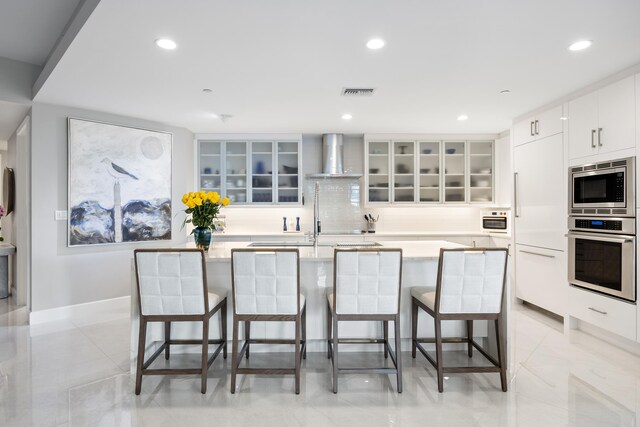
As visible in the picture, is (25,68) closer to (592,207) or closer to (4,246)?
(4,246)

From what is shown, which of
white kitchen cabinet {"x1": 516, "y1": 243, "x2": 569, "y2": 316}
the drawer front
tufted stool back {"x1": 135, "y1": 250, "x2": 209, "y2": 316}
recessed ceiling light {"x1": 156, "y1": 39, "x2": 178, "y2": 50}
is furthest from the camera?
white kitchen cabinet {"x1": 516, "y1": 243, "x2": 569, "y2": 316}

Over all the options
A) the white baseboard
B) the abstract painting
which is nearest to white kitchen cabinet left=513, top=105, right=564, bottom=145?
the abstract painting

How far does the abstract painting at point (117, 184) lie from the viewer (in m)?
4.12

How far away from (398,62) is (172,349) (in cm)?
301

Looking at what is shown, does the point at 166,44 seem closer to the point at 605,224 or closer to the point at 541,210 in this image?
the point at 605,224

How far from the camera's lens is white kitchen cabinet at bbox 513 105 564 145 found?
372cm

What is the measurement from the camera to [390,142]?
5.54 m

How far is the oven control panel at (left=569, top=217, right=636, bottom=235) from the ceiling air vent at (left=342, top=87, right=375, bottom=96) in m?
2.39

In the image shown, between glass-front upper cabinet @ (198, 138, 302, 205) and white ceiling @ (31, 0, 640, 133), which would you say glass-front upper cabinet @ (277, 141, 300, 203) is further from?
white ceiling @ (31, 0, 640, 133)

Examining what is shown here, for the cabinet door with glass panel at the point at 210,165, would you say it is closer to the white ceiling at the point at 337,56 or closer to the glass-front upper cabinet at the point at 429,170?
the white ceiling at the point at 337,56

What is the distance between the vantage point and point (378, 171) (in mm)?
5590

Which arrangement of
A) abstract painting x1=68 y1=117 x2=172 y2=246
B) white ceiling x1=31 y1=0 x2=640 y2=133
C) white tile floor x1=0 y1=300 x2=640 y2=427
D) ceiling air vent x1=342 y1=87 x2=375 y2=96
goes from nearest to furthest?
1. white tile floor x1=0 y1=300 x2=640 y2=427
2. white ceiling x1=31 y1=0 x2=640 y2=133
3. ceiling air vent x1=342 y1=87 x2=375 y2=96
4. abstract painting x1=68 y1=117 x2=172 y2=246

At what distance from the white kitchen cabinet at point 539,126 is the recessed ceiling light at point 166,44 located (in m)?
3.77

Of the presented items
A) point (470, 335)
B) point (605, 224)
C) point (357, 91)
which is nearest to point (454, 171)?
point (605, 224)
